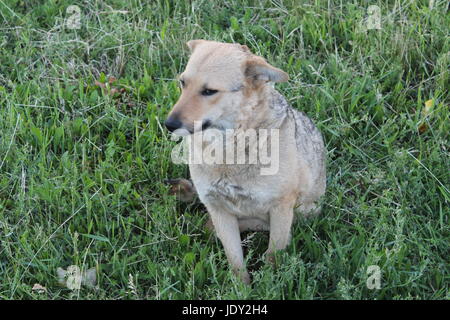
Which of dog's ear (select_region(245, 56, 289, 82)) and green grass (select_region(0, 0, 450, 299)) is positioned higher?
dog's ear (select_region(245, 56, 289, 82))

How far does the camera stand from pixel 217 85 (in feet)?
12.6

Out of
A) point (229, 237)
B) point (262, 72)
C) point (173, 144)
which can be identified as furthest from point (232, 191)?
point (173, 144)

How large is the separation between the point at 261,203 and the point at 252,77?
79 cm

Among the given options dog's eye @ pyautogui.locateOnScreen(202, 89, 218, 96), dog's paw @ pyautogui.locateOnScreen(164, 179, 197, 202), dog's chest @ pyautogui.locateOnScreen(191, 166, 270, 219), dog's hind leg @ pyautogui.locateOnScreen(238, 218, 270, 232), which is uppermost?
dog's eye @ pyautogui.locateOnScreen(202, 89, 218, 96)

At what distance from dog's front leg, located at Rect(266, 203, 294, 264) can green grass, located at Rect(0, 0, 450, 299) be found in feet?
0.40

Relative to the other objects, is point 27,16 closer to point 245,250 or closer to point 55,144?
point 55,144

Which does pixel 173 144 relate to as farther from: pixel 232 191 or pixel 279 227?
pixel 279 227

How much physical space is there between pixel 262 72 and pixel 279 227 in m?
0.99

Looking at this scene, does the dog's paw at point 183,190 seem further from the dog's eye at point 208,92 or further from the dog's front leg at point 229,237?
the dog's eye at point 208,92

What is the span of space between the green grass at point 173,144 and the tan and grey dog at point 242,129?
0.57 ft

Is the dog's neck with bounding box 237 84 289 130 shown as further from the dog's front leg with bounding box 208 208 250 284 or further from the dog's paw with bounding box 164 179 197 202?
the dog's paw with bounding box 164 179 197 202

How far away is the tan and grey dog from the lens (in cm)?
384

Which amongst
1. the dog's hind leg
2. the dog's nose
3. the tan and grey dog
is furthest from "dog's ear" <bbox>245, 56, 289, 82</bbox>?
the dog's hind leg

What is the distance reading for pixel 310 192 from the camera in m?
4.48
